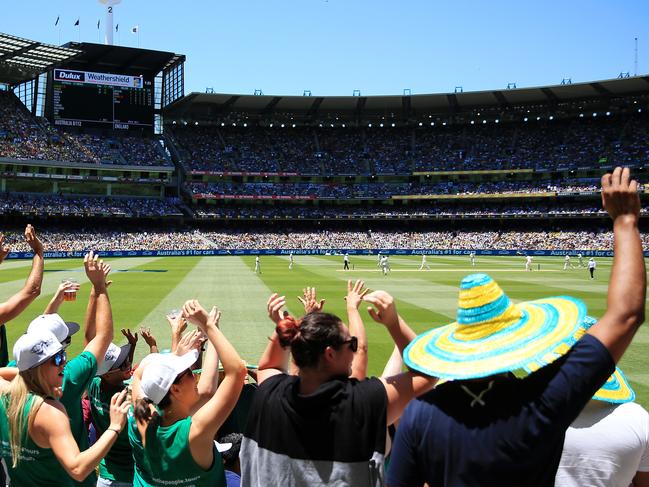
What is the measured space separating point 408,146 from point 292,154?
787 inches

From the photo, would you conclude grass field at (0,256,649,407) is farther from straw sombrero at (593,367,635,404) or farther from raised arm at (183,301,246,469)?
raised arm at (183,301,246,469)

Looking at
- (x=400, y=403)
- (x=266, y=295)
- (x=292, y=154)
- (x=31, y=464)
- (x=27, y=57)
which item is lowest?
(x=266, y=295)

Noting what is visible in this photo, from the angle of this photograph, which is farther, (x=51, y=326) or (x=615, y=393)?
(x=51, y=326)

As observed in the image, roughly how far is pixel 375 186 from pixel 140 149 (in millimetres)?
37342

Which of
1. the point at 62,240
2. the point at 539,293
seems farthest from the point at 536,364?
the point at 62,240

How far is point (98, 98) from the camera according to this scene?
77.2m

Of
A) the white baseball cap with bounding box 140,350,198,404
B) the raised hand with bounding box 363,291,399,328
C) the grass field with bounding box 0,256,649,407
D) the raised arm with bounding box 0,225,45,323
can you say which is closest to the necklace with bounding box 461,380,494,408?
the raised hand with bounding box 363,291,399,328

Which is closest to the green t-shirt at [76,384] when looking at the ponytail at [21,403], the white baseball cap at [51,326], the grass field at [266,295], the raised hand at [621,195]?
the white baseball cap at [51,326]

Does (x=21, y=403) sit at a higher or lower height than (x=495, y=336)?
lower

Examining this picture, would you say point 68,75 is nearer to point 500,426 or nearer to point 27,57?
point 27,57

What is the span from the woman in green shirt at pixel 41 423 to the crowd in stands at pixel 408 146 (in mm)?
87755

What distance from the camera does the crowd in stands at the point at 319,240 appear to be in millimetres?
69250

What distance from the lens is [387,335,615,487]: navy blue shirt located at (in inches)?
93.7

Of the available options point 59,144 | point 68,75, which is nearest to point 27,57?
point 68,75
